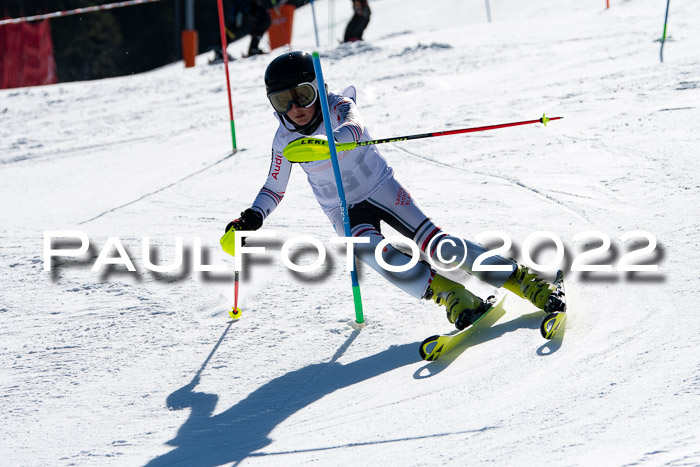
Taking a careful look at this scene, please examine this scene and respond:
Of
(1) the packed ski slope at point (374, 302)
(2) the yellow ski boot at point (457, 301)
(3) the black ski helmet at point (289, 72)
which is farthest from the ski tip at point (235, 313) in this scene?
(3) the black ski helmet at point (289, 72)

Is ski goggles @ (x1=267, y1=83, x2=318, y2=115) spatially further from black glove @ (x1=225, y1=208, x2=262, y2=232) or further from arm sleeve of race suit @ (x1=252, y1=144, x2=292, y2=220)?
black glove @ (x1=225, y1=208, x2=262, y2=232)

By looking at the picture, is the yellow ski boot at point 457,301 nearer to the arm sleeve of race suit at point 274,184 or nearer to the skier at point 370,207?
the skier at point 370,207

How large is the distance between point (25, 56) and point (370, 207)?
13539mm

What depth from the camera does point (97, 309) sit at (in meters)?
4.84

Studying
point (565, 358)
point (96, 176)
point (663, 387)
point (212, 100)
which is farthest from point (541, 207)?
point (212, 100)

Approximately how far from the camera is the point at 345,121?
13.5ft

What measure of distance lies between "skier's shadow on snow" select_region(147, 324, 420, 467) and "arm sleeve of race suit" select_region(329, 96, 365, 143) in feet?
3.30

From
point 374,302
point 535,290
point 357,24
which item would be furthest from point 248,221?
point 357,24

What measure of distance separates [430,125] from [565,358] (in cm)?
485

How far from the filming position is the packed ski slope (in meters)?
3.19

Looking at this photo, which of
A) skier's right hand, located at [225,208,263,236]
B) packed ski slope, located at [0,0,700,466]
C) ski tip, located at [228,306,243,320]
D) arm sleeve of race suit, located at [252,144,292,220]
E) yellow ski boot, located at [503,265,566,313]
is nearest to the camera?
packed ski slope, located at [0,0,700,466]

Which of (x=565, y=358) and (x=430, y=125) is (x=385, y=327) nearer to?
(x=565, y=358)

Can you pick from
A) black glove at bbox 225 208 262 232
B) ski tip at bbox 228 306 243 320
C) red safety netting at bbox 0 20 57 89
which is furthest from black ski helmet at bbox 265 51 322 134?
red safety netting at bbox 0 20 57 89

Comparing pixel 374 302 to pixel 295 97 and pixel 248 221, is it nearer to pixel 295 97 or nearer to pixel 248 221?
pixel 248 221
